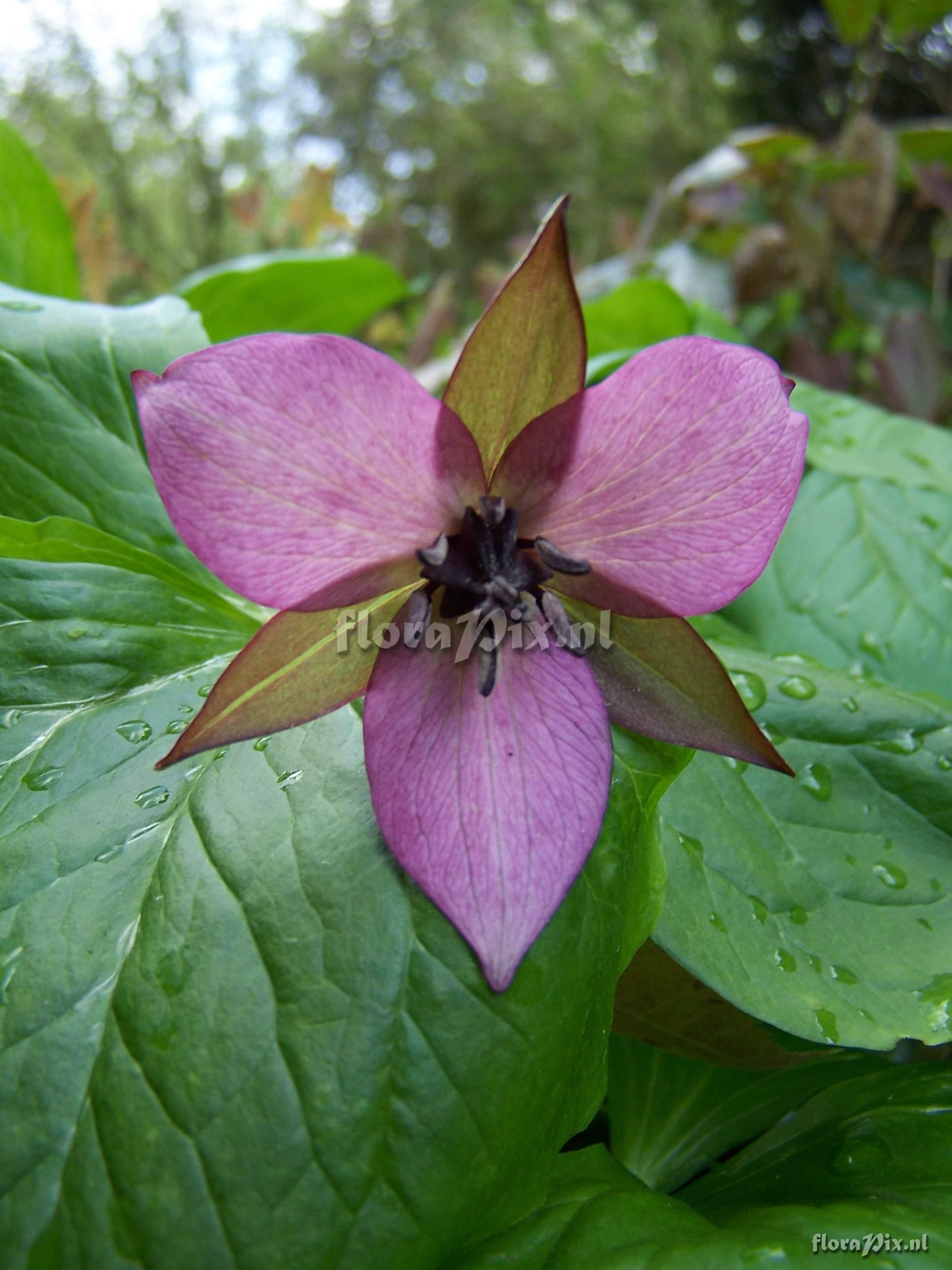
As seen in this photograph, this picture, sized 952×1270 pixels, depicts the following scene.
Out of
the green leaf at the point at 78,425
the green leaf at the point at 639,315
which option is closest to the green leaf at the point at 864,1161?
the green leaf at the point at 78,425

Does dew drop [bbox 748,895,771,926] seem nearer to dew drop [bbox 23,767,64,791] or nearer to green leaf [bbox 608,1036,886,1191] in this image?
green leaf [bbox 608,1036,886,1191]

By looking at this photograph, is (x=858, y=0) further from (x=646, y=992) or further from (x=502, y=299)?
(x=646, y=992)

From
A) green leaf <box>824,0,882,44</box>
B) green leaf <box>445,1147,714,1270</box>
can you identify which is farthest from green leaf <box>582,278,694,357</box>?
A: green leaf <box>824,0,882,44</box>

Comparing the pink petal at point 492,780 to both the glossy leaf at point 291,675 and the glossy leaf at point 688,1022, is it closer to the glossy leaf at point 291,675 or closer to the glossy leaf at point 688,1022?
the glossy leaf at point 291,675

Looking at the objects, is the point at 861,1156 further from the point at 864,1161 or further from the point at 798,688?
the point at 798,688

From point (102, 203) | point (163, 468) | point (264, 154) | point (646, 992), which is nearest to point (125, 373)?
point (163, 468)

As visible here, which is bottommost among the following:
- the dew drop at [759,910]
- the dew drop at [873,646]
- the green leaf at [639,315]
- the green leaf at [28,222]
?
the dew drop at [759,910]
